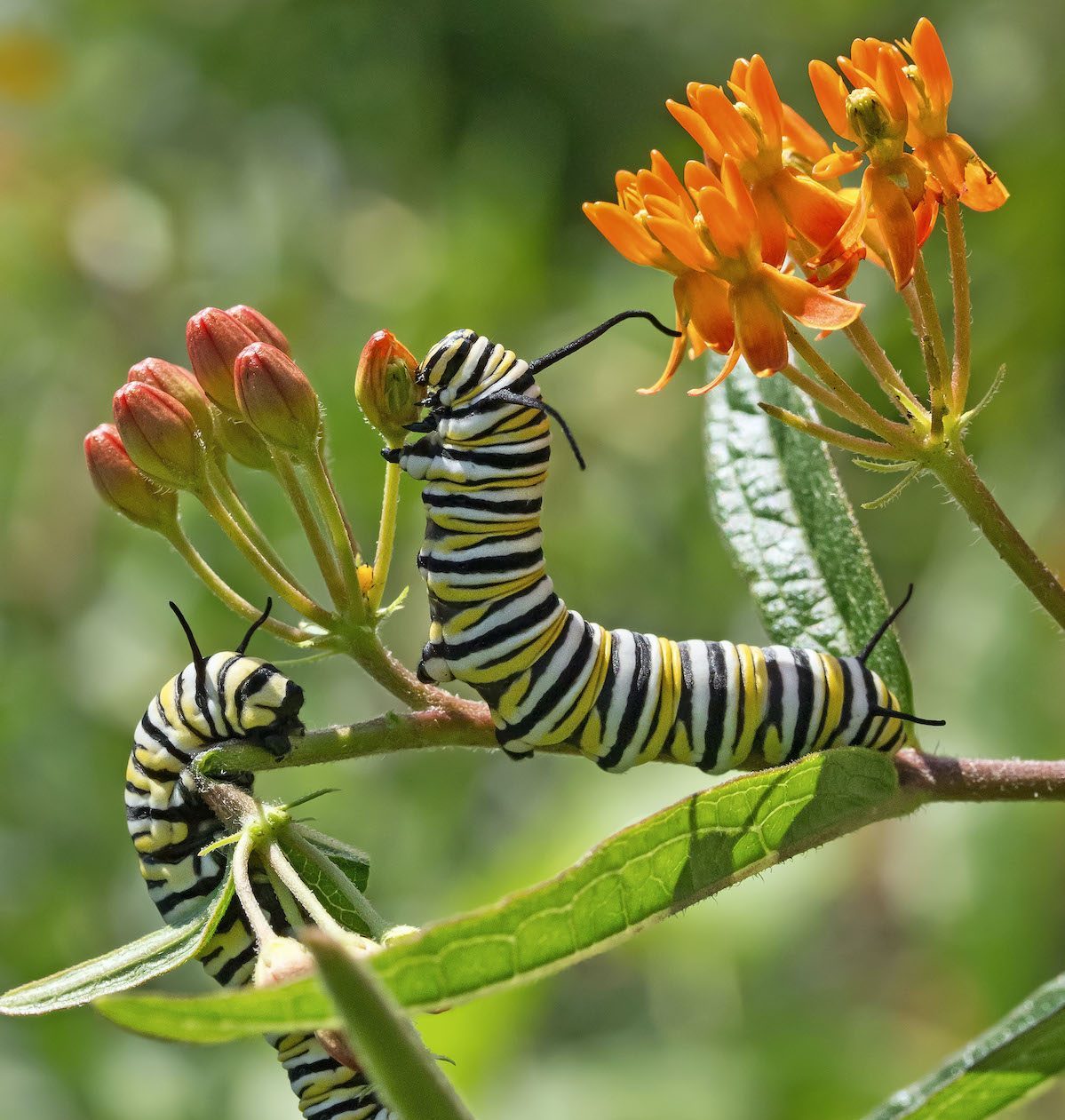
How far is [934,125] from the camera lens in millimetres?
2473

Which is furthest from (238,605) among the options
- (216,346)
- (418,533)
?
(418,533)

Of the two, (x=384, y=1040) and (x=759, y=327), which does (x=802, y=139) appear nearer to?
(x=759, y=327)

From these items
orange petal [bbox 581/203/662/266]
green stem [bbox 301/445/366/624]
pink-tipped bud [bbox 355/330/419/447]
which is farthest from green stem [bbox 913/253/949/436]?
green stem [bbox 301/445/366/624]

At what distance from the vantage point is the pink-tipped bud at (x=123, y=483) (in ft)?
8.83

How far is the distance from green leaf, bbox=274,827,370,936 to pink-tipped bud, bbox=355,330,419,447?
72 centimetres

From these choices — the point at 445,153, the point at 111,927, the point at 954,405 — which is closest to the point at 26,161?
the point at 445,153

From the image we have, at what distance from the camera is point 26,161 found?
24.7ft

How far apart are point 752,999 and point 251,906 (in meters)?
3.71

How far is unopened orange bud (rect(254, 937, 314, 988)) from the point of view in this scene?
80.5 inches

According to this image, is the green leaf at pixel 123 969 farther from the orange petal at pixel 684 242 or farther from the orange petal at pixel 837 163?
the orange petal at pixel 837 163

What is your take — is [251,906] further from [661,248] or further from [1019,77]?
[1019,77]

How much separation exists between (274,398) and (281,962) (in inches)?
38.1

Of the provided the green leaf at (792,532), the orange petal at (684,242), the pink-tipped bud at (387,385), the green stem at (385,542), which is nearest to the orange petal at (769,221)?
the orange petal at (684,242)

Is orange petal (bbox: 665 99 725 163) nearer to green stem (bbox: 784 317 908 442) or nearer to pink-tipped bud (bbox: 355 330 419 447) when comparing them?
green stem (bbox: 784 317 908 442)
